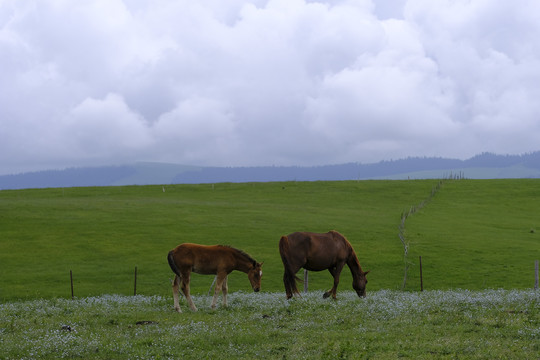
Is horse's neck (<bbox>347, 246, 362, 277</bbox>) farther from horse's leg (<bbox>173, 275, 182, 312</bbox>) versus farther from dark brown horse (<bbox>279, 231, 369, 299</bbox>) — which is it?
horse's leg (<bbox>173, 275, 182, 312</bbox>)

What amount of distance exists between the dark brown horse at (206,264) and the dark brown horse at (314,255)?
156cm

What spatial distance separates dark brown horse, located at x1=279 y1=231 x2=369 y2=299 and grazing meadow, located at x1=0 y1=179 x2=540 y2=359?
128 centimetres

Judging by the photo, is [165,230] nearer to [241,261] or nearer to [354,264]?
[354,264]

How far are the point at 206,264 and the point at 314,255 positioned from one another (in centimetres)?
449

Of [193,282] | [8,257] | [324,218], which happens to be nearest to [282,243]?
[193,282]

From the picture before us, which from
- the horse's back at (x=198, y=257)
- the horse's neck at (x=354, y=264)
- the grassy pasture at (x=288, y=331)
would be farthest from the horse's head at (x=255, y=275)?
the horse's neck at (x=354, y=264)

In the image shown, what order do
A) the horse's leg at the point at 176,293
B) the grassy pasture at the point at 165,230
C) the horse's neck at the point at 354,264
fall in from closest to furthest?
1. the horse's leg at the point at 176,293
2. the horse's neck at the point at 354,264
3. the grassy pasture at the point at 165,230

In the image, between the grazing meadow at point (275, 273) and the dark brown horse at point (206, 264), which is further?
the dark brown horse at point (206, 264)

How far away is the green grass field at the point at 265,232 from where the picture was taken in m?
41.3

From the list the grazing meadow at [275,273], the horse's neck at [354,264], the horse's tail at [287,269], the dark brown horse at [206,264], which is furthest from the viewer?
the horse's neck at [354,264]

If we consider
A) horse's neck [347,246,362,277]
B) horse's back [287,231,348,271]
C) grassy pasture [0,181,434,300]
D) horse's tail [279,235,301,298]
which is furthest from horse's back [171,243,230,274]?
grassy pasture [0,181,434,300]

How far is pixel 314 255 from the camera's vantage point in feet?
73.6

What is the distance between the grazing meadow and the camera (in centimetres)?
1398

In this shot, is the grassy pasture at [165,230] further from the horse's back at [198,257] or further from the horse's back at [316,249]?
the horse's back at [198,257]
